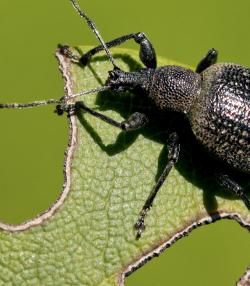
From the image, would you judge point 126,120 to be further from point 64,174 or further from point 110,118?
point 64,174

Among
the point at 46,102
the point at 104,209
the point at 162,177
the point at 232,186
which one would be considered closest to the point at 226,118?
the point at 232,186

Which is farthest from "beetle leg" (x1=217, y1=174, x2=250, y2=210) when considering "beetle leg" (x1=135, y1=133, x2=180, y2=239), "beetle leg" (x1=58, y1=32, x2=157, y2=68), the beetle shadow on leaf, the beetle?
"beetle leg" (x1=58, y1=32, x2=157, y2=68)

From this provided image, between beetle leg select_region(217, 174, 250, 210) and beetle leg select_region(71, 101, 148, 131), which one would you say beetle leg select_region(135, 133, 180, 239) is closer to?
beetle leg select_region(71, 101, 148, 131)

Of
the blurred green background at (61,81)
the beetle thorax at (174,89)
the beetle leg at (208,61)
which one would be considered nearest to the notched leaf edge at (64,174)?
the blurred green background at (61,81)

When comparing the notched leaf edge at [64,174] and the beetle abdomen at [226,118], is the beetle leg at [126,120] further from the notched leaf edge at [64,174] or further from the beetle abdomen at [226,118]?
the beetle abdomen at [226,118]

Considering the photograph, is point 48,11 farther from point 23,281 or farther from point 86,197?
point 23,281
